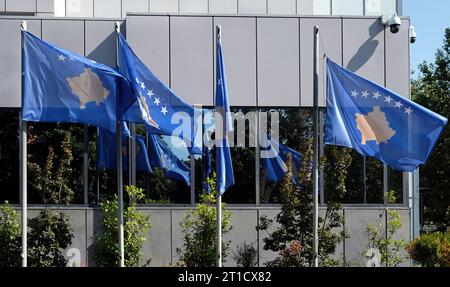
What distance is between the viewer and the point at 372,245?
51.6 ft

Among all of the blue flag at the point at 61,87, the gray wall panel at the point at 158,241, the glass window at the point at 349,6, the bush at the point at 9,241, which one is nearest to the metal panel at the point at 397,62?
the glass window at the point at 349,6

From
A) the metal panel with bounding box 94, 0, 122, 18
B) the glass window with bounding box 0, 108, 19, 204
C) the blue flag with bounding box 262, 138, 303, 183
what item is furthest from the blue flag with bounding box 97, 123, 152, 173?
the metal panel with bounding box 94, 0, 122, 18

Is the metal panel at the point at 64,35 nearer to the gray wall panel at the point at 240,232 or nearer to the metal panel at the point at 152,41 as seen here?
the metal panel at the point at 152,41

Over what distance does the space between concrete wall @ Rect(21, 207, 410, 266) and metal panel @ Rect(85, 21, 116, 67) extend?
3.47 metres

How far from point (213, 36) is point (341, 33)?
2969 millimetres

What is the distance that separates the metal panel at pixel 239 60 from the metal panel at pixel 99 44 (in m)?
2.49

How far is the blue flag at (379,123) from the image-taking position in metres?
12.2

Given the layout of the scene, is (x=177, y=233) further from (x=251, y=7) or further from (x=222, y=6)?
(x=251, y=7)

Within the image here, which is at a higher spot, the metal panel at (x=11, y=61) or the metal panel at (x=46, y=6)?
the metal panel at (x=46, y=6)

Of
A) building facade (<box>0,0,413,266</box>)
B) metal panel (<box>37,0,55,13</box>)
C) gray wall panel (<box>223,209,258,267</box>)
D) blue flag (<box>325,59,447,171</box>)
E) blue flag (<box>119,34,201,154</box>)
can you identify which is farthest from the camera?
metal panel (<box>37,0,55,13</box>)

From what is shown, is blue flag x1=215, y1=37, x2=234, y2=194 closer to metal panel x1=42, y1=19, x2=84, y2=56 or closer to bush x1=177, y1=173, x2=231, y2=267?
bush x1=177, y1=173, x2=231, y2=267

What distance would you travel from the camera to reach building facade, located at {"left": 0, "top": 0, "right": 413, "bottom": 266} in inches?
630

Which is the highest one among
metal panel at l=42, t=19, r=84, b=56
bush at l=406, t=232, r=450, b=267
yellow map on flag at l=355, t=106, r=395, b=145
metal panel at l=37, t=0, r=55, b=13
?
metal panel at l=37, t=0, r=55, b=13

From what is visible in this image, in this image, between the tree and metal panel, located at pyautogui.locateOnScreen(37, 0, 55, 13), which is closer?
metal panel, located at pyautogui.locateOnScreen(37, 0, 55, 13)
